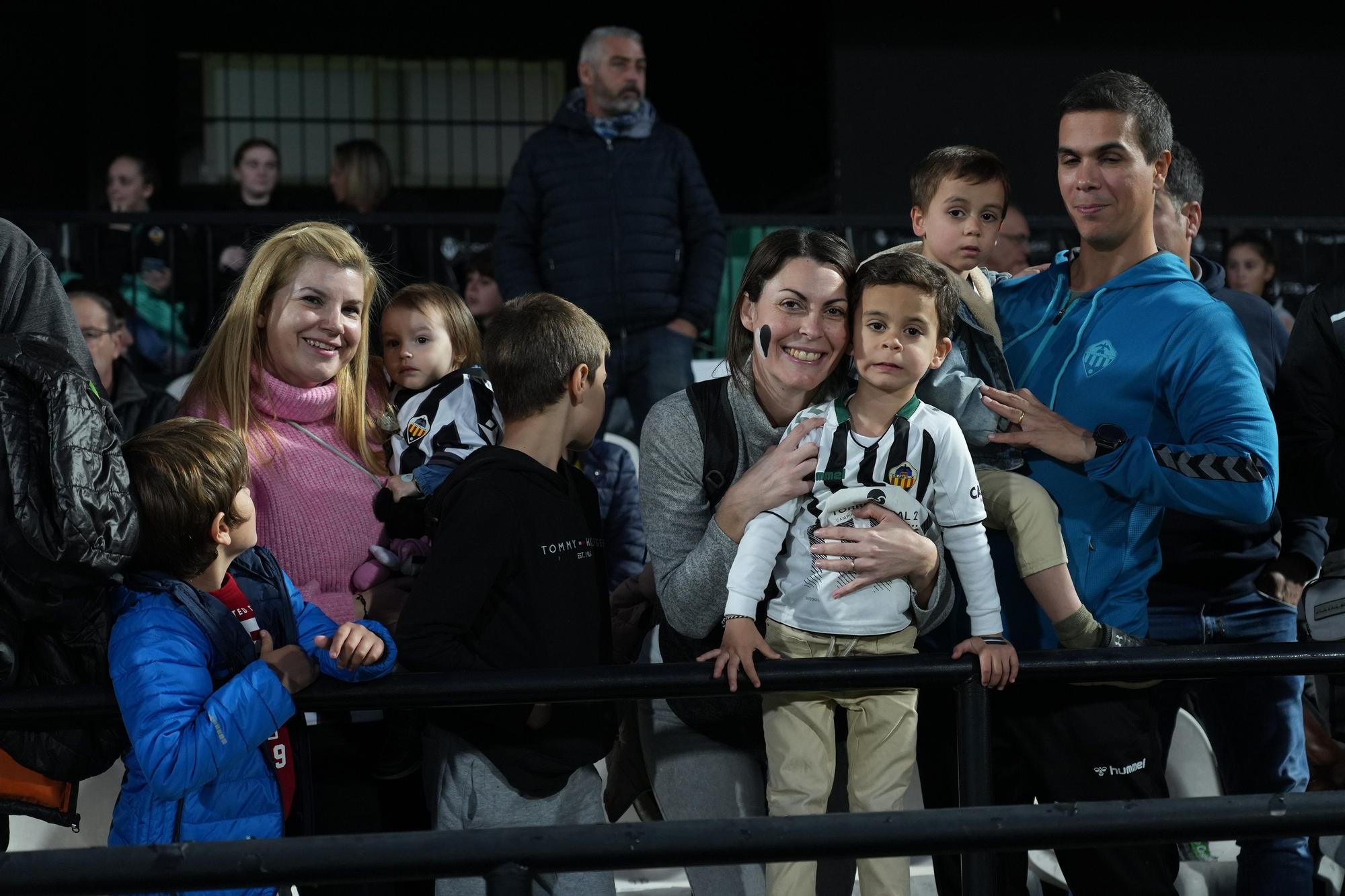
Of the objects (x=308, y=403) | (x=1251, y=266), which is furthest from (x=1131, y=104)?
(x=1251, y=266)

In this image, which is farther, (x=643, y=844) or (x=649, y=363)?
(x=649, y=363)

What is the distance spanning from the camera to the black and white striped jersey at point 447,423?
11.6 ft

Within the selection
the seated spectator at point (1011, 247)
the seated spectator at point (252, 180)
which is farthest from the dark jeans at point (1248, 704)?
the seated spectator at point (252, 180)

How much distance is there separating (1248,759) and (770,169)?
865cm

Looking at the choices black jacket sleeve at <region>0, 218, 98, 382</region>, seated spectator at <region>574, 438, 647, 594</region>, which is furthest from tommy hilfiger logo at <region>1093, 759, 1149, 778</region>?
black jacket sleeve at <region>0, 218, 98, 382</region>

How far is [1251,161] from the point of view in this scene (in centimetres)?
1041

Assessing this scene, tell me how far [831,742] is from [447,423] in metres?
1.24

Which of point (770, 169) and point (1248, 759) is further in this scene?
point (770, 169)

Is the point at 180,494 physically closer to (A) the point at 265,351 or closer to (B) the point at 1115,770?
(A) the point at 265,351

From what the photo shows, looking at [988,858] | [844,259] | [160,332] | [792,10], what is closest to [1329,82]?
[792,10]

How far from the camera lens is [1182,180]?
4.06 m

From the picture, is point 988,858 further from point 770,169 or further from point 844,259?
point 770,169

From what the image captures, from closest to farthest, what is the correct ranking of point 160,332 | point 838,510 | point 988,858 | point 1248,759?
point 988,858, point 838,510, point 1248,759, point 160,332

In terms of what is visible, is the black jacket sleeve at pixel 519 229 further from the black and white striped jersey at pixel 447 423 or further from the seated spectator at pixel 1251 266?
the seated spectator at pixel 1251 266
